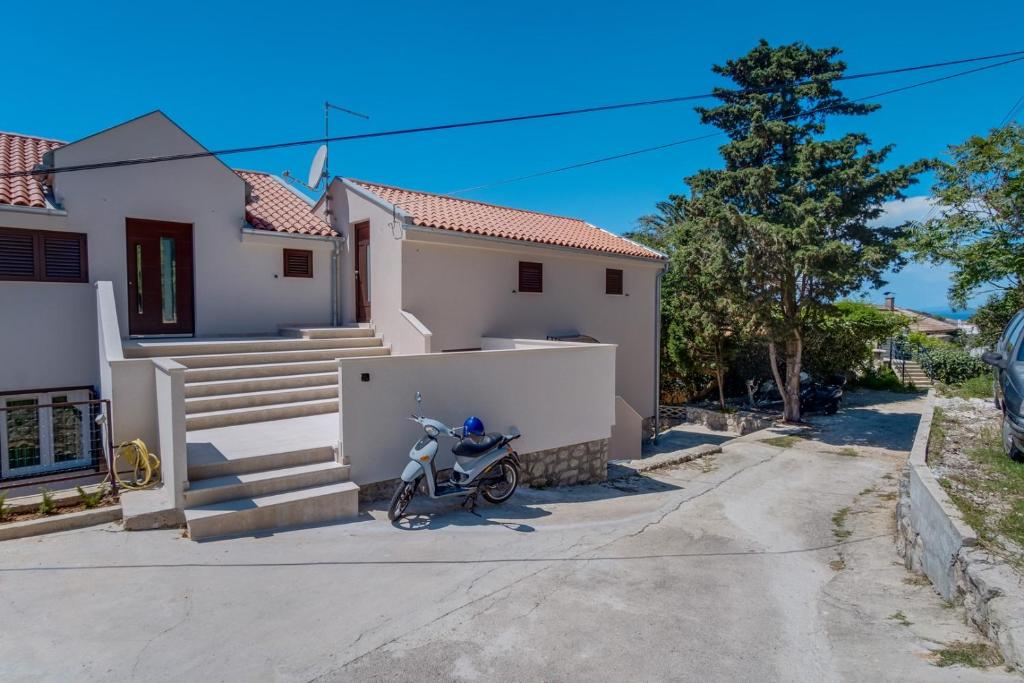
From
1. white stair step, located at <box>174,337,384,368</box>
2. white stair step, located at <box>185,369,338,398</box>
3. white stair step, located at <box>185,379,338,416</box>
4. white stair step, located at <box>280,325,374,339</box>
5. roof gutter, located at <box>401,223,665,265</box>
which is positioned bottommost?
white stair step, located at <box>185,379,338,416</box>

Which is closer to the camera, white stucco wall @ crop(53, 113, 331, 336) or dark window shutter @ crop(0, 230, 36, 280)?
dark window shutter @ crop(0, 230, 36, 280)

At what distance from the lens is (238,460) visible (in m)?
6.75

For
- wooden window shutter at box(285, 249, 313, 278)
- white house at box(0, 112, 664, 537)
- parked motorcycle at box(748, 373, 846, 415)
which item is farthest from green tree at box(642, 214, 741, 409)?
wooden window shutter at box(285, 249, 313, 278)

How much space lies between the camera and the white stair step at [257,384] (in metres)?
8.73

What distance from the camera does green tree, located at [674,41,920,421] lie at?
1623 cm

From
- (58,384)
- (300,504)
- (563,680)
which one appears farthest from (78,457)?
(563,680)

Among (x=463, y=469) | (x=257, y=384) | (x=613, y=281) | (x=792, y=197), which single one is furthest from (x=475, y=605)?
(x=792, y=197)

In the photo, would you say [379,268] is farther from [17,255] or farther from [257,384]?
[17,255]

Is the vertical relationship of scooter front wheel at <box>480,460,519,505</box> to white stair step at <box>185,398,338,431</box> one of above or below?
below

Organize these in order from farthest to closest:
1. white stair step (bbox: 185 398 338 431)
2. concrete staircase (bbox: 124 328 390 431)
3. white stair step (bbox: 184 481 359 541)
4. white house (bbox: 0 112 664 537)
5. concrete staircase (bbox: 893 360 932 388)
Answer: concrete staircase (bbox: 893 360 932 388) < concrete staircase (bbox: 124 328 390 431) < white stair step (bbox: 185 398 338 431) < white house (bbox: 0 112 664 537) < white stair step (bbox: 184 481 359 541)

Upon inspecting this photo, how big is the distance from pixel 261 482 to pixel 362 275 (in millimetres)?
7178

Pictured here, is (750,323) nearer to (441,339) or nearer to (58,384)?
(441,339)

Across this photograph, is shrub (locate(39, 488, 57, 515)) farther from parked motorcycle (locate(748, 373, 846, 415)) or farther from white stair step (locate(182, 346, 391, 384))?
parked motorcycle (locate(748, 373, 846, 415))

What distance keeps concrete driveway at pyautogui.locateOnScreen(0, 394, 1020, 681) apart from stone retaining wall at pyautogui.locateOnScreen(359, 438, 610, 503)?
5.62 feet
